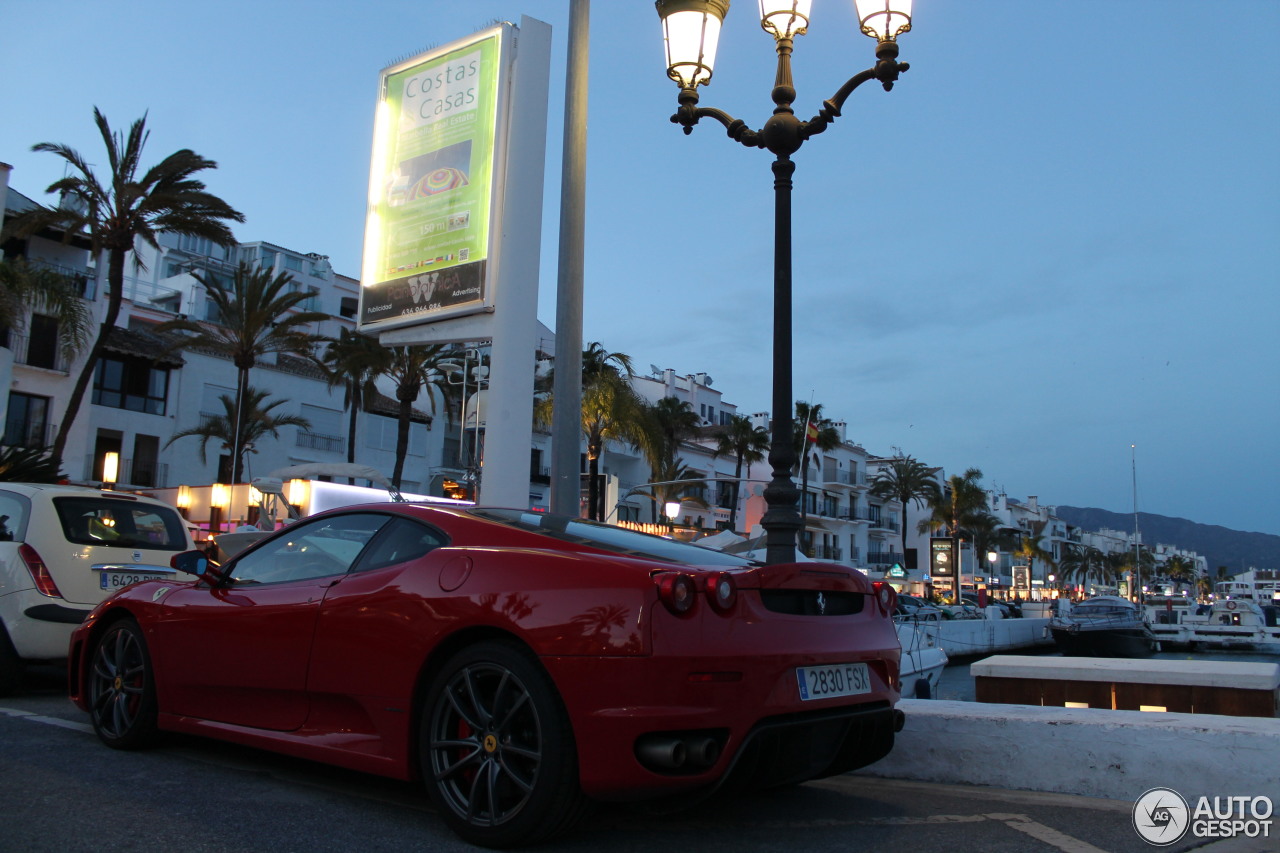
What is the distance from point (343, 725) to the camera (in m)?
4.04

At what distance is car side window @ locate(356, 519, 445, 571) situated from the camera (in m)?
4.11

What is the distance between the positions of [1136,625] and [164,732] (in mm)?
51441

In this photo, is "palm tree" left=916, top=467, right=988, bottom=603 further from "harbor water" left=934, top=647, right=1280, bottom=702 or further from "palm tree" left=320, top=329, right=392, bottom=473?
"palm tree" left=320, top=329, right=392, bottom=473

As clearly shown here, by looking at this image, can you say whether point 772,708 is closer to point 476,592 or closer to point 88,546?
point 476,592

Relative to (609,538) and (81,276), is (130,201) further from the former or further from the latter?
(609,538)

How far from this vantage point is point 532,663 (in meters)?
3.48

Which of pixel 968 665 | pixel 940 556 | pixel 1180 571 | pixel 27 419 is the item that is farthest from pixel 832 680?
pixel 1180 571

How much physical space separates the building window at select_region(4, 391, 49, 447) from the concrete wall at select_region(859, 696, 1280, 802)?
37.6 meters

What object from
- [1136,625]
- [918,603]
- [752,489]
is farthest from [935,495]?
[918,603]

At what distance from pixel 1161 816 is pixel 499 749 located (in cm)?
269

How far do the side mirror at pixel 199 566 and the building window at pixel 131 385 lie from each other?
123 feet

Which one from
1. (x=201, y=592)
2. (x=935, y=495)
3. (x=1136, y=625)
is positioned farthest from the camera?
(x=935, y=495)

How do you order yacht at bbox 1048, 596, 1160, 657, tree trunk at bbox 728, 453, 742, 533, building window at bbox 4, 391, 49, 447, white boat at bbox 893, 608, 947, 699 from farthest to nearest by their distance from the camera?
tree trunk at bbox 728, 453, 742, 533 → yacht at bbox 1048, 596, 1160, 657 → building window at bbox 4, 391, 49, 447 → white boat at bbox 893, 608, 947, 699

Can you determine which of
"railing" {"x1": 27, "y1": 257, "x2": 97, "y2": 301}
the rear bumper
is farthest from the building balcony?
the rear bumper
